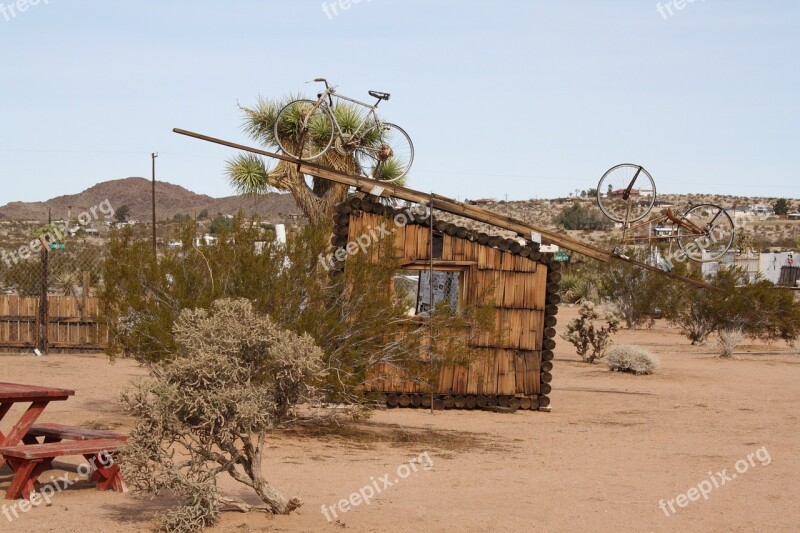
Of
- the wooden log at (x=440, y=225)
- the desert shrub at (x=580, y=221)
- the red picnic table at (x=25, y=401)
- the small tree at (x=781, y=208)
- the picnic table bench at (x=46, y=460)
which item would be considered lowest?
the picnic table bench at (x=46, y=460)

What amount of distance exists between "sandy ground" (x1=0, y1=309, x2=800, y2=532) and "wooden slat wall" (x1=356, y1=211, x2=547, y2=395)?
0.46 metres

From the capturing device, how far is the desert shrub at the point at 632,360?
19.9m

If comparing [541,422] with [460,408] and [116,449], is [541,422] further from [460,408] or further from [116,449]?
[116,449]

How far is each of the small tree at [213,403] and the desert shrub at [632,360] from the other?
47.1 ft

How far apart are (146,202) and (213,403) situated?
93534 millimetres

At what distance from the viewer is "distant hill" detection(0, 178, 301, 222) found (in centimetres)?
8994

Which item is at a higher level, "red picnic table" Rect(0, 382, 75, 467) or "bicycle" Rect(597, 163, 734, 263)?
"bicycle" Rect(597, 163, 734, 263)

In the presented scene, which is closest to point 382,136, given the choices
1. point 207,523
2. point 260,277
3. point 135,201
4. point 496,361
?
point 496,361

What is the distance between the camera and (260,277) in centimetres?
1059

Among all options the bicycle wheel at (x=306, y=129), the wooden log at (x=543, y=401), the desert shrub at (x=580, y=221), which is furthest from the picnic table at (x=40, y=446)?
the desert shrub at (x=580, y=221)

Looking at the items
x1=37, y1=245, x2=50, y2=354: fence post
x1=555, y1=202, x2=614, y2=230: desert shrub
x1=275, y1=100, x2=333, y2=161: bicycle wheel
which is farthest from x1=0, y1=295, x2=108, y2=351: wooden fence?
x1=555, y1=202, x2=614, y2=230: desert shrub

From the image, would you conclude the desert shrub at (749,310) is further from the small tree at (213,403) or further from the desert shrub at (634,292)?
the small tree at (213,403)

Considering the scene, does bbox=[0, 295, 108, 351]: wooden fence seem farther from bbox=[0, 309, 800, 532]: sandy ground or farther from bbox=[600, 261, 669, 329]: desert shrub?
bbox=[600, 261, 669, 329]: desert shrub

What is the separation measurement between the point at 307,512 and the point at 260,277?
13.1 ft
